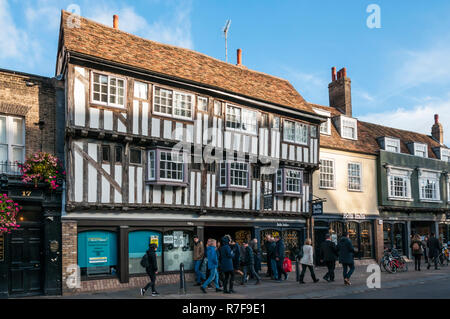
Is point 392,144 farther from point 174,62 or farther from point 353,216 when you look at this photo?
point 174,62

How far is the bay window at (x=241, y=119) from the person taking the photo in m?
19.1

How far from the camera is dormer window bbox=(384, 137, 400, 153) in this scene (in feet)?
89.8

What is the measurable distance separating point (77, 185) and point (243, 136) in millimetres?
7489

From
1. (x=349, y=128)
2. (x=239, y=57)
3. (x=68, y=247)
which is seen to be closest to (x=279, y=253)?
(x=68, y=247)

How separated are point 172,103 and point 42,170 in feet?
17.5

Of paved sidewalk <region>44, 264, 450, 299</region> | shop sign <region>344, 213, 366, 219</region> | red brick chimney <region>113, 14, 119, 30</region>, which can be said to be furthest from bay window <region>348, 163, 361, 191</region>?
red brick chimney <region>113, 14, 119, 30</region>

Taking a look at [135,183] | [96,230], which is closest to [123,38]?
[135,183]

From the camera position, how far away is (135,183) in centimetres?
1606

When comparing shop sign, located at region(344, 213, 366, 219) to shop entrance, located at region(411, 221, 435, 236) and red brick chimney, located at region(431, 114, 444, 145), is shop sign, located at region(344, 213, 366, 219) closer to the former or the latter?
shop entrance, located at region(411, 221, 435, 236)

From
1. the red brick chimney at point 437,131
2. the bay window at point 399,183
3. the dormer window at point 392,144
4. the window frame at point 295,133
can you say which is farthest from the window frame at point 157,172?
the red brick chimney at point 437,131

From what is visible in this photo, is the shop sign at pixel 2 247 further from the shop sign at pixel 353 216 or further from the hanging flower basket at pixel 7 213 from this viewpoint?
the shop sign at pixel 353 216

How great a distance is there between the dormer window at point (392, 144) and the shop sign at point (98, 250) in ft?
60.1
